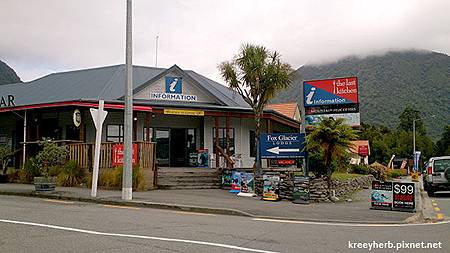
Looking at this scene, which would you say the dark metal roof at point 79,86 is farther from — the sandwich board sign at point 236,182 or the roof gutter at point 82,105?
the sandwich board sign at point 236,182

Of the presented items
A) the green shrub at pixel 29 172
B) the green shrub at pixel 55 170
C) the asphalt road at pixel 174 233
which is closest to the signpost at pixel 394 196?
the asphalt road at pixel 174 233

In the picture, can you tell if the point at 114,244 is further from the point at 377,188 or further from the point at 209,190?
the point at 209,190

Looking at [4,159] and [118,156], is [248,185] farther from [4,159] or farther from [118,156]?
[4,159]

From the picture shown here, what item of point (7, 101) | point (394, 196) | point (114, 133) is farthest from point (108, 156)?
point (7, 101)

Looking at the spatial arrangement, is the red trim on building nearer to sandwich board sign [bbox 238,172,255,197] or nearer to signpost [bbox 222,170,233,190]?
signpost [bbox 222,170,233,190]

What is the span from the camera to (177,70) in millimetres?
27422

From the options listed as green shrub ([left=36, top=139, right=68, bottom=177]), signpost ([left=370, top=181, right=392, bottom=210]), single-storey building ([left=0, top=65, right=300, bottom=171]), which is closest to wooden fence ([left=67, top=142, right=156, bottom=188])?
green shrub ([left=36, top=139, right=68, bottom=177])

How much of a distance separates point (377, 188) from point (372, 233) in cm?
538

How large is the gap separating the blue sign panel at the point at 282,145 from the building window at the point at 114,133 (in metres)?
9.04

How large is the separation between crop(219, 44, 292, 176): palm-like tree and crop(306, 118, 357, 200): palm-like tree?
364 centimetres

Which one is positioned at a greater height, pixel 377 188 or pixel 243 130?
pixel 243 130

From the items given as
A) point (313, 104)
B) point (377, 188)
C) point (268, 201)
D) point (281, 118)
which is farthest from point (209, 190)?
point (281, 118)

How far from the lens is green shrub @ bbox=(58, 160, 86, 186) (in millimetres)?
20719

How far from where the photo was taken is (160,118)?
89.8 ft
